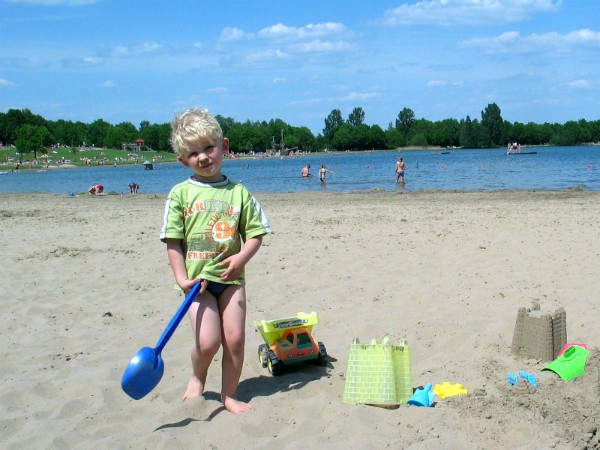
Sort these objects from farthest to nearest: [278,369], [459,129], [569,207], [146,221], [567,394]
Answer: [459,129] → [569,207] → [146,221] → [278,369] → [567,394]

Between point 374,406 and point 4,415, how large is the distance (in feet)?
6.93

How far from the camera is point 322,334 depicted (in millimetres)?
4863

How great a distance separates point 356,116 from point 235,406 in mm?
186892

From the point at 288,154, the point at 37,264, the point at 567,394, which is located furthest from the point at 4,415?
the point at 288,154

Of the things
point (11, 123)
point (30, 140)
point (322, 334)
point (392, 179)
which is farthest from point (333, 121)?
point (322, 334)

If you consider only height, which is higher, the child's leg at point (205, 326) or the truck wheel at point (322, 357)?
the child's leg at point (205, 326)

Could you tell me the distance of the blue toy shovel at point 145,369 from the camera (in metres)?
3.20

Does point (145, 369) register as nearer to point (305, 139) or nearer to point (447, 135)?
point (447, 135)

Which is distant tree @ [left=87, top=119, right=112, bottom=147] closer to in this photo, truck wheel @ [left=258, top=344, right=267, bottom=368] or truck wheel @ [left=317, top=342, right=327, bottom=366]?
truck wheel @ [left=258, top=344, right=267, bottom=368]

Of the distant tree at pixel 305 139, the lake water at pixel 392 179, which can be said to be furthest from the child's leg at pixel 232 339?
the distant tree at pixel 305 139

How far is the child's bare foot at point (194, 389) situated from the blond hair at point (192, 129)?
53.3 inches

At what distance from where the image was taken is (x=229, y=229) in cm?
350

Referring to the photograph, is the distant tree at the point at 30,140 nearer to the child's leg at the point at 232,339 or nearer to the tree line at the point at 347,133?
the tree line at the point at 347,133

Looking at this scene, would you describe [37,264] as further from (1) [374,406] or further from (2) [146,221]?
(1) [374,406]
